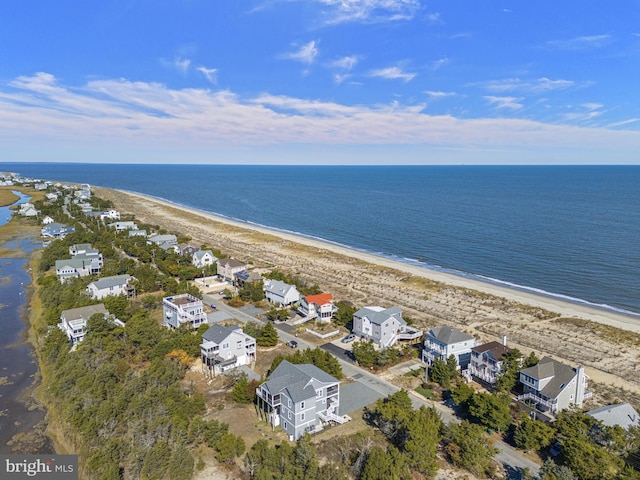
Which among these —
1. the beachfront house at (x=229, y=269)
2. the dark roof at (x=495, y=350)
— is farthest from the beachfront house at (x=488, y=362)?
the beachfront house at (x=229, y=269)

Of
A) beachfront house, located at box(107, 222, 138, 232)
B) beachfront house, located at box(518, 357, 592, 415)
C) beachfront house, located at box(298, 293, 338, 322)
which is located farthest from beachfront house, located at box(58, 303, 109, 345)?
beachfront house, located at box(107, 222, 138, 232)

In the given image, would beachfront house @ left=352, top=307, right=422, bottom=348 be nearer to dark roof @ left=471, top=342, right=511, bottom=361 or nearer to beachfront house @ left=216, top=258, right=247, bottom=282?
dark roof @ left=471, top=342, right=511, bottom=361

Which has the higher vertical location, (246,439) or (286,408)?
(286,408)

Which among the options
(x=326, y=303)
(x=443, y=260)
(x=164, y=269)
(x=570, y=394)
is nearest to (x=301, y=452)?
(x=570, y=394)

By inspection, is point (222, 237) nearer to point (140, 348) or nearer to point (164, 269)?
point (164, 269)

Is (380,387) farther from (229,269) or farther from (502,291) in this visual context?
(229,269)

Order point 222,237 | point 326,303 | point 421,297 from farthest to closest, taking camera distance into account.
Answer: point 222,237
point 421,297
point 326,303
